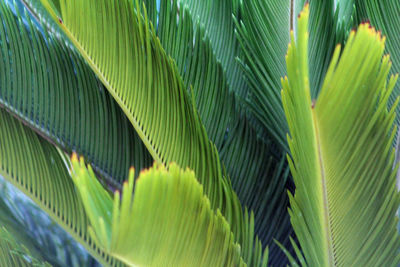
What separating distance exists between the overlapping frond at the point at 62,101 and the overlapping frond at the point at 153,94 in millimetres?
147

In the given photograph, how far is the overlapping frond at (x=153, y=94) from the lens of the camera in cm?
93

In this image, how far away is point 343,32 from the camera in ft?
3.76

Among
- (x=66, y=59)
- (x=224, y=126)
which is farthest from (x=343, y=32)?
(x=66, y=59)

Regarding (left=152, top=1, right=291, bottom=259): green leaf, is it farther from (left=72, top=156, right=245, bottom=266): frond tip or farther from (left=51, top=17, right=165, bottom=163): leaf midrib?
(left=72, top=156, right=245, bottom=266): frond tip

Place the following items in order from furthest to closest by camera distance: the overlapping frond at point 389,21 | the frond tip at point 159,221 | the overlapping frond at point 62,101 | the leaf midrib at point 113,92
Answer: the overlapping frond at point 389,21
the overlapping frond at point 62,101
the leaf midrib at point 113,92
the frond tip at point 159,221

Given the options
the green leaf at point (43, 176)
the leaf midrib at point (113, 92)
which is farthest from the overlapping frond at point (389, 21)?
the green leaf at point (43, 176)

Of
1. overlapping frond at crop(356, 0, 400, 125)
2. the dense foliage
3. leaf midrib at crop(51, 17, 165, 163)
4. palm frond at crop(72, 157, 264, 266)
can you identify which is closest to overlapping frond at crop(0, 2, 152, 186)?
the dense foliage

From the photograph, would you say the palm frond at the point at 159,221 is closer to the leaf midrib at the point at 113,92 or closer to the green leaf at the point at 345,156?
the green leaf at the point at 345,156

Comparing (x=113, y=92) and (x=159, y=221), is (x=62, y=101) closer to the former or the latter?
(x=113, y=92)

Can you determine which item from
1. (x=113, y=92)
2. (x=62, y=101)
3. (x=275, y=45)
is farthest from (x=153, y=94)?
(x=275, y=45)

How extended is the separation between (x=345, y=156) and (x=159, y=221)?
29 centimetres

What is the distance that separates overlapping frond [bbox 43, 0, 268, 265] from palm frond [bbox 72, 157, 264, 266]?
140mm

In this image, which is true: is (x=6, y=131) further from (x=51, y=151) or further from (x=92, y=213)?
(x=92, y=213)

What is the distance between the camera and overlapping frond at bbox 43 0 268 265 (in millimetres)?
935
